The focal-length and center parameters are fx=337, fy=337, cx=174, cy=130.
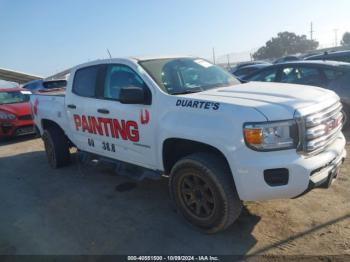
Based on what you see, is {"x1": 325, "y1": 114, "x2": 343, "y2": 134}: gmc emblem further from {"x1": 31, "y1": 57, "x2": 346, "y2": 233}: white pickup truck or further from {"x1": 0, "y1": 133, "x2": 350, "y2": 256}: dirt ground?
{"x1": 0, "y1": 133, "x2": 350, "y2": 256}: dirt ground

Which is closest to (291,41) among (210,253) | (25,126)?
(25,126)

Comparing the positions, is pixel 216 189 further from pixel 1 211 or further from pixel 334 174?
pixel 1 211

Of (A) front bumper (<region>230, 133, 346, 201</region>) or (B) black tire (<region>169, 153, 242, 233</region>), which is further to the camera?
(B) black tire (<region>169, 153, 242, 233</region>)

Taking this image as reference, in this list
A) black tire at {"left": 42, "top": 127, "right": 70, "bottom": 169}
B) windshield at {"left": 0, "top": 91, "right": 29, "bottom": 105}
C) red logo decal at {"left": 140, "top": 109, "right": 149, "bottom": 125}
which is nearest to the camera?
red logo decal at {"left": 140, "top": 109, "right": 149, "bottom": 125}

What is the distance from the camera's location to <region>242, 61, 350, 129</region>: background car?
253 inches

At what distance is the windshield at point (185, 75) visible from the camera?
3934 mm

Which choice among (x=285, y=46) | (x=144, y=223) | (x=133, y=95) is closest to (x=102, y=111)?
(x=133, y=95)

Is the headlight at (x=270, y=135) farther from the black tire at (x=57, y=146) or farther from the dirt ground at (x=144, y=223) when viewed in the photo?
the black tire at (x=57, y=146)

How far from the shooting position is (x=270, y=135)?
295cm

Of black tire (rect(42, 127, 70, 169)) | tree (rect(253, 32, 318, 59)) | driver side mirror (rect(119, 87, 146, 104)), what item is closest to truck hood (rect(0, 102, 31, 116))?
black tire (rect(42, 127, 70, 169))

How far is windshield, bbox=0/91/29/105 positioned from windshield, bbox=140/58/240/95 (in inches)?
289

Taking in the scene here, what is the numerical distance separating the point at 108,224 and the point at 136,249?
2.29 ft

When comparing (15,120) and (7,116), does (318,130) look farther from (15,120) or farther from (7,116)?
(7,116)

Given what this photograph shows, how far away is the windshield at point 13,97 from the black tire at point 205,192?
8.06 meters
